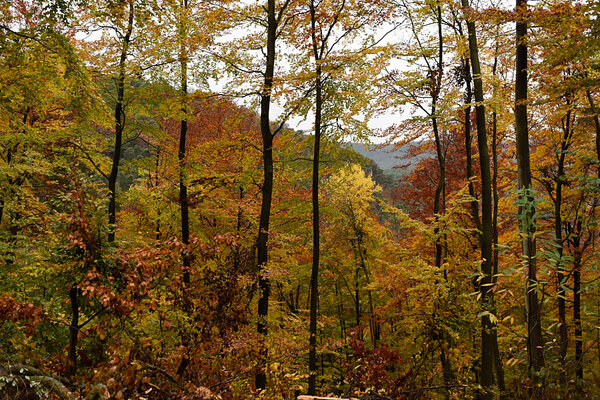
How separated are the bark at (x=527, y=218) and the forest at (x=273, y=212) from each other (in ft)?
0.08

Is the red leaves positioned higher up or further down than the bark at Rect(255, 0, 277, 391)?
further down

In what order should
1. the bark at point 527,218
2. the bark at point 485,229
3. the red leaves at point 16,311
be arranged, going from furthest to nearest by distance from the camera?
the bark at point 485,229 < the red leaves at point 16,311 < the bark at point 527,218

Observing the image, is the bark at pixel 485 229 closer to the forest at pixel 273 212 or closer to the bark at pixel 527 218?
the forest at pixel 273 212

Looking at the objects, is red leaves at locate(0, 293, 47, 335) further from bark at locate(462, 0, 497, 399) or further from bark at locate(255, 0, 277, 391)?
bark at locate(462, 0, 497, 399)

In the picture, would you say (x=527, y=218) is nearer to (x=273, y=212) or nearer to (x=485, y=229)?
(x=485, y=229)

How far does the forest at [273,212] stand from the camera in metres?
3.82

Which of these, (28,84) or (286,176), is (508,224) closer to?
(286,176)

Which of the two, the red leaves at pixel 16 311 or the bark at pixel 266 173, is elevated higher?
the bark at pixel 266 173

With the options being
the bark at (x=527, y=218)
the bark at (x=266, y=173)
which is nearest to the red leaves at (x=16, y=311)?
the bark at (x=266, y=173)

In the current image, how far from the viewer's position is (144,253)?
3990 millimetres

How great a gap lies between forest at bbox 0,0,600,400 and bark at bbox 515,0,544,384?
0.03 m

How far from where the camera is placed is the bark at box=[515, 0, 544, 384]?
329 centimetres

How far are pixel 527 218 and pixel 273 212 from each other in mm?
8973

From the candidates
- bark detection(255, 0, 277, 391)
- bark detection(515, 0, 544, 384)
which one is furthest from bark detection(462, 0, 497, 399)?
bark detection(255, 0, 277, 391)
